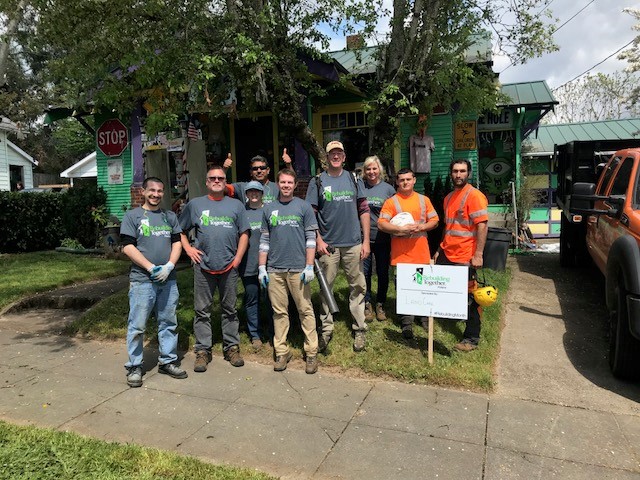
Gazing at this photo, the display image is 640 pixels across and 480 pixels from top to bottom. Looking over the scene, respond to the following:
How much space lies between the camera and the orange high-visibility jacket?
184 inches

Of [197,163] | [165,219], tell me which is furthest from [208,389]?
[197,163]

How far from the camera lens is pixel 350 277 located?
496 centimetres

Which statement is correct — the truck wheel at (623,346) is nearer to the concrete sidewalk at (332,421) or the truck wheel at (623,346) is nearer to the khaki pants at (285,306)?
the concrete sidewalk at (332,421)

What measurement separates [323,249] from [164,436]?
214cm

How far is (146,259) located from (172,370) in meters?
1.09

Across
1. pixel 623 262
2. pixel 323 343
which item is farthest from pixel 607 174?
pixel 323 343

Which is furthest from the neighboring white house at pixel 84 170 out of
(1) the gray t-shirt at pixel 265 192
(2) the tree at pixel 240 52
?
(1) the gray t-shirt at pixel 265 192

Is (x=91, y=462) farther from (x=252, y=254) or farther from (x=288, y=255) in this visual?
(x=252, y=254)

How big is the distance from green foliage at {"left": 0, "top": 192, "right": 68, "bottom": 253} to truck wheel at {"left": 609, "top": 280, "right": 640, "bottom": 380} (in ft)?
43.1

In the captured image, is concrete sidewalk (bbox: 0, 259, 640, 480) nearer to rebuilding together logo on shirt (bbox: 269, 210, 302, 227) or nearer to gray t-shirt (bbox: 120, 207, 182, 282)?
gray t-shirt (bbox: 120, 207, 182, 282)

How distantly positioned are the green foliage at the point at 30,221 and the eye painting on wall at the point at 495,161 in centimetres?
1181

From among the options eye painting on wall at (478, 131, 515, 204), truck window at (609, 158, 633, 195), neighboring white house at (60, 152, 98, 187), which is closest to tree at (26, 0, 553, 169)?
truck window at (609, 158, 633, 195)

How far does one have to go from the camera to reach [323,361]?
4.80m

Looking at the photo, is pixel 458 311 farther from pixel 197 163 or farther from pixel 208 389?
pixel 197 163
